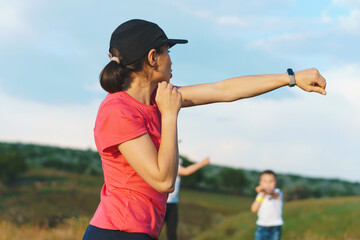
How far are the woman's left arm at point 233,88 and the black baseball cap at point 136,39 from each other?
717 mm

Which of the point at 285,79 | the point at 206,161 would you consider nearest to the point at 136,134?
the point at 285,79

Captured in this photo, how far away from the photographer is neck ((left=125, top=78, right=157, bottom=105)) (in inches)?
105

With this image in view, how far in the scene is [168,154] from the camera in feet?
7.64

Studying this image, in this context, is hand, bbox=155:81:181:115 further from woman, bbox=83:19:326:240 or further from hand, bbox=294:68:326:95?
hand, bbox=294:68:326:95

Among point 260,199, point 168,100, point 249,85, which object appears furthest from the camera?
point 260,199

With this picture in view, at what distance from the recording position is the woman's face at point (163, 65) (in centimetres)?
265

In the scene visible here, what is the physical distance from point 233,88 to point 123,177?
125 cm

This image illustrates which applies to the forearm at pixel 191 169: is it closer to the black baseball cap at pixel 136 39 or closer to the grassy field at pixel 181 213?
the grassy field at pixel 181 213

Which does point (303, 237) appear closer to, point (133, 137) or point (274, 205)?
point (274, 205)

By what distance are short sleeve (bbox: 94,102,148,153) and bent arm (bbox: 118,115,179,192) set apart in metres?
0.04

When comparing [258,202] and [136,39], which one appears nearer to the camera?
[136,39]

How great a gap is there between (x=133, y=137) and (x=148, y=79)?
0.47 meters

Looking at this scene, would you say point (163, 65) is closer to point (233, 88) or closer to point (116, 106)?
point (116, 106)

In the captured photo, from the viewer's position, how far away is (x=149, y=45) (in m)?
2.58
